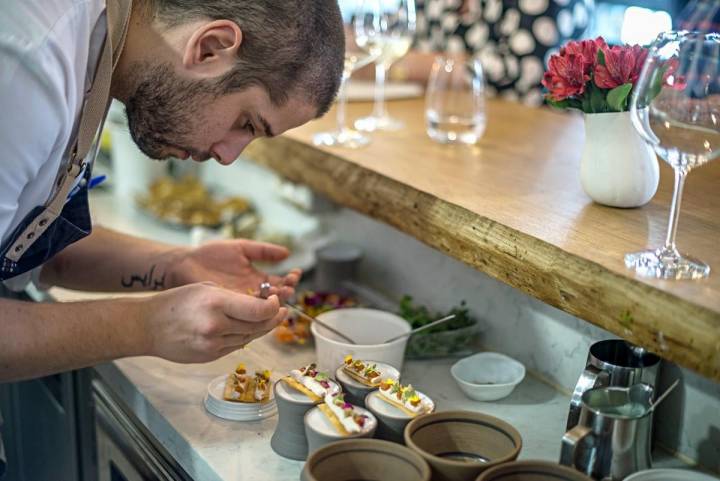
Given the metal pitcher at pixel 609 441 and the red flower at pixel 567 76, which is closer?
the metal pitcher at pixel 609 441

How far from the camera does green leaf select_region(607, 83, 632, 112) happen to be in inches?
48.7

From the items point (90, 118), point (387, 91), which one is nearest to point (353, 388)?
point (90, 118)

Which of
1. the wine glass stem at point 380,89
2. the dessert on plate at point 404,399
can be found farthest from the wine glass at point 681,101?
the wine glass stem at point 380,89

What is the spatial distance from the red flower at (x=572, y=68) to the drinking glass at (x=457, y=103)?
46 cm

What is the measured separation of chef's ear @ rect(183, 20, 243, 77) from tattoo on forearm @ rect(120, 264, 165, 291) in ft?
1.64

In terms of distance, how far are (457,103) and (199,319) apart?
741 mm

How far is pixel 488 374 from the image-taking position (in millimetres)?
1486

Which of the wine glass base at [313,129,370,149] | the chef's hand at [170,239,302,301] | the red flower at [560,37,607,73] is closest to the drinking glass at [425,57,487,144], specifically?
the wine glass base at [313,129,370,149]

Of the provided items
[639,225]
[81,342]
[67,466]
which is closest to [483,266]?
[639,225]

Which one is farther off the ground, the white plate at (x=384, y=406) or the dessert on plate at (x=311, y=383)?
the dessert on plate at (x=311, y=383)

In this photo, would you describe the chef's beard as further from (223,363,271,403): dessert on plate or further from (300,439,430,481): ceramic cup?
(300,439,430,481): ceramic cup

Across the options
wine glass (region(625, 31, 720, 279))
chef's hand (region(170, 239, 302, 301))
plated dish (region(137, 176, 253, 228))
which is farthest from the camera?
plated dish (region(137, 176, 253, 228))

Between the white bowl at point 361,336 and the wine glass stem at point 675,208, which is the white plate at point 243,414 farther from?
the wine glass stem at point 675,208

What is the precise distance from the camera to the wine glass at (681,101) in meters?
1.00
